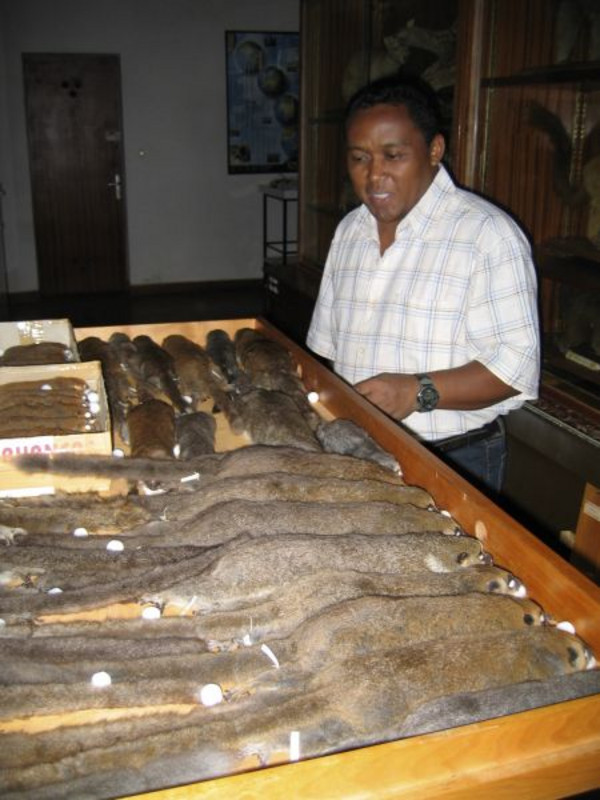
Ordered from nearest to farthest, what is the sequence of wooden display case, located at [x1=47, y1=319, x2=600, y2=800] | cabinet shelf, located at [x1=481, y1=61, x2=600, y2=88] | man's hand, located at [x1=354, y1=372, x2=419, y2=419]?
wooden display case, located at [x1=47, y1=319, x2=600, y2=800], man's hand, located at [x1=354, y1=372, x2=419, y2=419], cabinet shelf, located at [x1=481, y1=61, x2=600, y2=88]

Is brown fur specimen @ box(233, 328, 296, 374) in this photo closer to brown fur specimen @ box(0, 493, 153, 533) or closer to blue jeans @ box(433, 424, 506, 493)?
blue jeans @ box(433, 424, 506, 493)

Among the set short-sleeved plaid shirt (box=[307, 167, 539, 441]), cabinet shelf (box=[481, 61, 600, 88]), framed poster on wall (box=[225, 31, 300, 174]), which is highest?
framed poster on wall (box=[225, 31, 300, 174])

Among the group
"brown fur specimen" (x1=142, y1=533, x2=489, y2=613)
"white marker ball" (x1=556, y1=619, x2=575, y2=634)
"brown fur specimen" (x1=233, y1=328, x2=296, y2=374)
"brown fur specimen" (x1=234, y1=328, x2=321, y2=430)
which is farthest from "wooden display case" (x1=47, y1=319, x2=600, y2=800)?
"brown fur specimen" (x1=233, y1=328, x2=296, y2=374)

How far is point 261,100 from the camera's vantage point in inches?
362

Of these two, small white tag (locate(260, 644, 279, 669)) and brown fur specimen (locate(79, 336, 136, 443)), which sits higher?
brown fur specimen (locate(79, 336, 136, 443))

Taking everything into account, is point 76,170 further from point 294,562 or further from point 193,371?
point 294,562

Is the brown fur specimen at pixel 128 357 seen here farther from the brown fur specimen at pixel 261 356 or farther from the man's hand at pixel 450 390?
the man's hand at pixel 450 390

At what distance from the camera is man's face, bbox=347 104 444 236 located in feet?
6.93

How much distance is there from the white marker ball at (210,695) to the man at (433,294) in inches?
46.4

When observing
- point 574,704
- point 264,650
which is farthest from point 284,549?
point 574,704

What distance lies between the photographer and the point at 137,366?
274 centimetres

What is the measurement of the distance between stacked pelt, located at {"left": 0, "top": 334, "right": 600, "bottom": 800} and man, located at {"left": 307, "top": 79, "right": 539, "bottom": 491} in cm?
56

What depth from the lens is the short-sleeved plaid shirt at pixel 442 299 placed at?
2072mm

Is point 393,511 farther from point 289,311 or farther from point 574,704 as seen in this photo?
point 289,311
